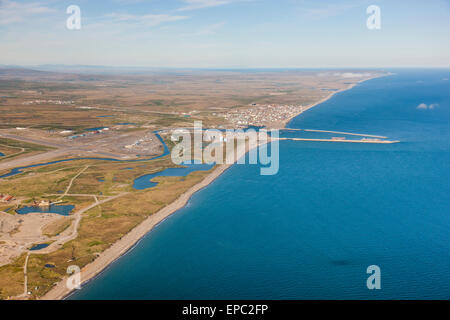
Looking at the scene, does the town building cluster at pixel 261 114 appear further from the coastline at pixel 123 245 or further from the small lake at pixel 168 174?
the coastline at pixel 123 245

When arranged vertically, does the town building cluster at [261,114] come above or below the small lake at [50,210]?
above

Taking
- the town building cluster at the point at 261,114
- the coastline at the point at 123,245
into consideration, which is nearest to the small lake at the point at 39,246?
the coastline at the point at 123,245

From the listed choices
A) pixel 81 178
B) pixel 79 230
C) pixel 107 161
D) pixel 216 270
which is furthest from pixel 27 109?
pixel 216 270

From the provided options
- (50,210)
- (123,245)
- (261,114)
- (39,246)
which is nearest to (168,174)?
(50,210)

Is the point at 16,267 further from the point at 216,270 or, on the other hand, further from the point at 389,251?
the point at 389,251
